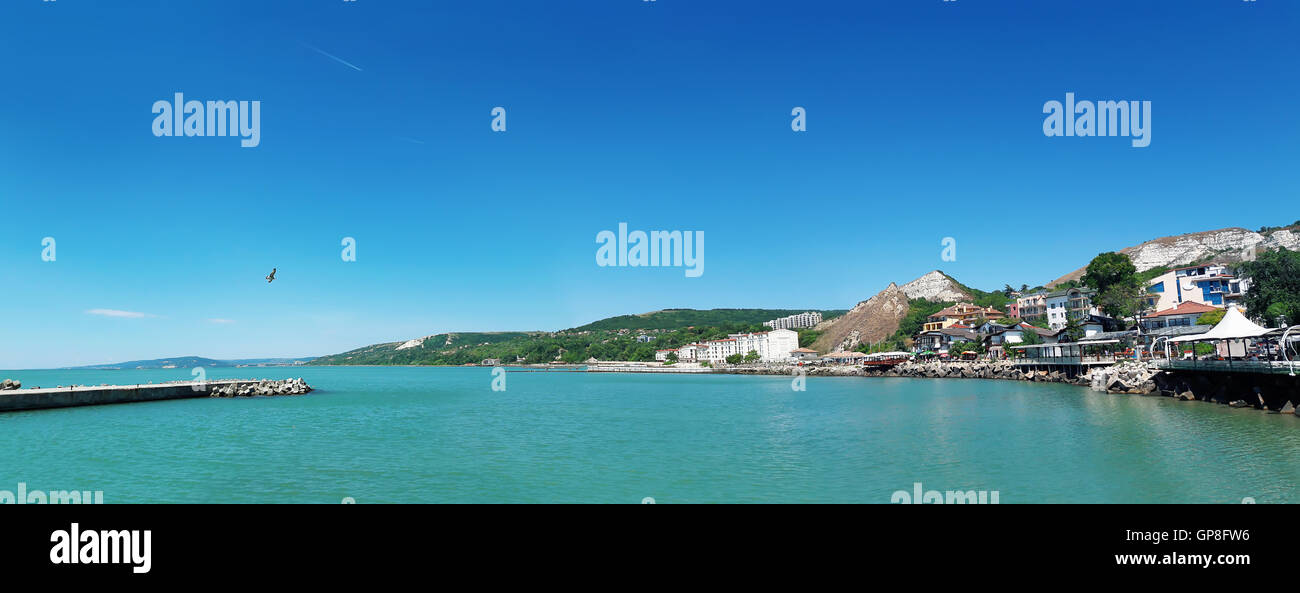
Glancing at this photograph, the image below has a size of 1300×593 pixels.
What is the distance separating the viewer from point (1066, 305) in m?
102

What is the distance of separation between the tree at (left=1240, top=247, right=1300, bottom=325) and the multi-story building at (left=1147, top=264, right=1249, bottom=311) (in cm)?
3009

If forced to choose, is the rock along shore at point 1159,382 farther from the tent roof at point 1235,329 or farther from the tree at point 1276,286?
the tree at point 1276,286

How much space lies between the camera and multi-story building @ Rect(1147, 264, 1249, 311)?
76.1m

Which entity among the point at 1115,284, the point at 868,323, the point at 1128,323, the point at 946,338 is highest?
the point at 1115,284

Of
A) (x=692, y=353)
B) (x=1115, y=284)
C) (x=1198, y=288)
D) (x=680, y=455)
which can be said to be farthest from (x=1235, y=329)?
(x=692, y=353)

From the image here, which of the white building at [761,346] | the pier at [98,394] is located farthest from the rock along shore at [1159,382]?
the white building at [761,346]

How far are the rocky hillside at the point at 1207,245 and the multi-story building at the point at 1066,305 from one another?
67.8 meters

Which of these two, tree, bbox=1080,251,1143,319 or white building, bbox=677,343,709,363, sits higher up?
tree, bbox=1080,251,1143,319

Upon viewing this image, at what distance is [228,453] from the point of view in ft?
71.0

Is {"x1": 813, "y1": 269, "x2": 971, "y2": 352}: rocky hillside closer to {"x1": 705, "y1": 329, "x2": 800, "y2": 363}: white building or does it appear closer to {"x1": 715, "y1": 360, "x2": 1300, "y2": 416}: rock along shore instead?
{"x1": 705, "y1": 329, "x2": 800, "y2": 363}: white building

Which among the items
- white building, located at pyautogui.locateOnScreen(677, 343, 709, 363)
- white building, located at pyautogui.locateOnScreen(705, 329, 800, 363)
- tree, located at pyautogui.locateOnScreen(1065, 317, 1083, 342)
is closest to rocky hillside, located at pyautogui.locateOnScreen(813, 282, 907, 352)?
white building, located at pyautogui.locateOnScreen(705, 329, 800, 363)

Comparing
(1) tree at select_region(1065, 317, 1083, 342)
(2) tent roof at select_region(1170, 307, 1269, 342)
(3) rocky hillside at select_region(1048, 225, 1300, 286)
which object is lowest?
(1) tree at select_region(1065, 317, 1083, 342)

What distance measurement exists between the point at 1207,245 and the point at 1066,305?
345ft

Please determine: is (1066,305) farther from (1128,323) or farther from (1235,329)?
(1235,329)
